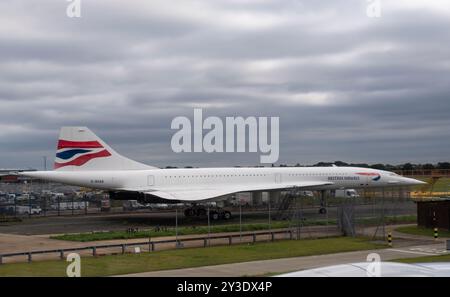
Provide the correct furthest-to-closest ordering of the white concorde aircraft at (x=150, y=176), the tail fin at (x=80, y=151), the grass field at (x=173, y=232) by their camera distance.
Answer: the tail fin at (x=80, y=151) → the white concorde aircraft at (x=150, y=176) → the grass field at (x=173, y=232)

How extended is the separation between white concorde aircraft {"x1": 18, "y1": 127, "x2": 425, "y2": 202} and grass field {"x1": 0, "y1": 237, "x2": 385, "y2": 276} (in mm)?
15643

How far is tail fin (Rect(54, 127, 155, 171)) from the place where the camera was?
40.4m

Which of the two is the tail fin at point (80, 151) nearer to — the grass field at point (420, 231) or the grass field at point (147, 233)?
the grass field at point (147, 233)

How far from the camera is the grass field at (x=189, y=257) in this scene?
1750 cm

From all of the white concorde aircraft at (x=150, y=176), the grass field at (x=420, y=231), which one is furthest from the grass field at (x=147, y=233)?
the white concorde aircraft at (x=150, y=176)

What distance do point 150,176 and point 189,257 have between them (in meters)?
21.1

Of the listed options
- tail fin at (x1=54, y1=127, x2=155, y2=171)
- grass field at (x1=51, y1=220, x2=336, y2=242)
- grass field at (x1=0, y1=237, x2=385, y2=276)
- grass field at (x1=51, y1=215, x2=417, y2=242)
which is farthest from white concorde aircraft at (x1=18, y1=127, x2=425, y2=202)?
grass field at (x1=0, y1=237, x2=385, y2=276)

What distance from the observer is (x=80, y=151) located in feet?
133

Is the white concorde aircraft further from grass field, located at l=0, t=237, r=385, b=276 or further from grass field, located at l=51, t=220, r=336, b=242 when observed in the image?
grass field, located at l=0, t=237, r=385, b=276

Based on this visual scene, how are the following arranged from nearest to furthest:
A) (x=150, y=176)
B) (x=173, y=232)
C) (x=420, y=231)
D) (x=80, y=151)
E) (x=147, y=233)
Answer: (x=147, y=233) < (x=420, y=231) < (x=173, y=232) < (x=80, y=151) < (x=150, y=176)

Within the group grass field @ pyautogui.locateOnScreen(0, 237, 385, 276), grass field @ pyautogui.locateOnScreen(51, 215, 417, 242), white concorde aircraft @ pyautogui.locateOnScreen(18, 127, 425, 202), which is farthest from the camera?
white concorde aircraft @ pyautogui.locateOnScreen(18, 127, 425, 202)

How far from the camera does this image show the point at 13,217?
135ft

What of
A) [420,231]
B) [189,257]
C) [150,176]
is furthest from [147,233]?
[420,231]

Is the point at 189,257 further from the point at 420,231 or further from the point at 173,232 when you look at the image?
the point at 420,231
